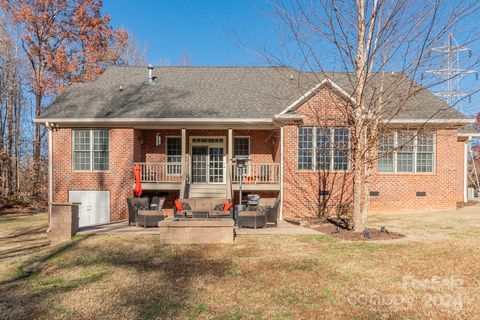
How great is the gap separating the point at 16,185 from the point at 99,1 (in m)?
16.9

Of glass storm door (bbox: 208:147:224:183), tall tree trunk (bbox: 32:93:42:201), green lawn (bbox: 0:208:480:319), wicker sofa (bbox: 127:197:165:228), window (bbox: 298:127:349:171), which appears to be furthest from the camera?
tall tree trunk (bbox: 32:93:42:201)

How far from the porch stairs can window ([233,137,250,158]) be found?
6.47ft

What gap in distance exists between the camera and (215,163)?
51.0ft

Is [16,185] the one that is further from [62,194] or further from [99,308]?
[99,308]

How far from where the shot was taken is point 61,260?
7.39 metres

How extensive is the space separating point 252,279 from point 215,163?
32.9ft

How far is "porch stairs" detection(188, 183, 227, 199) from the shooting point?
13.6m

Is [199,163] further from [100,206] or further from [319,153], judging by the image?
[319,153]

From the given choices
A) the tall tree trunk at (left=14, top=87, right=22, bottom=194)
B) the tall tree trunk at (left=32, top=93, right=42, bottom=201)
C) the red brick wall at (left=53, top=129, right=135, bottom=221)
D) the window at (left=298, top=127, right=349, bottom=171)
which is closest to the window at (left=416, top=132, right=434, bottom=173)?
the window at (left=298, top=127, right=349, bottom=171)

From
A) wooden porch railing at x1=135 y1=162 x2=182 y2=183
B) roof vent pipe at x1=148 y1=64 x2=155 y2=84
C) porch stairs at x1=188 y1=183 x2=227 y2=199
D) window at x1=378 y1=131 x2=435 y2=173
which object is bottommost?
porch stairs at x1=188 y1=183 x2=227 y2=199

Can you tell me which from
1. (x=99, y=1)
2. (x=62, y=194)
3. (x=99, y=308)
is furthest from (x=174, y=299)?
(x=99, y=1)

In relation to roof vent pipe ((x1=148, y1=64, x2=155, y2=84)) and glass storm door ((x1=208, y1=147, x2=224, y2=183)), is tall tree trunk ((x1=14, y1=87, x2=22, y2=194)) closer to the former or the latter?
roof vent pipe ((x1=148, y1=64, x2=155, y2=84))

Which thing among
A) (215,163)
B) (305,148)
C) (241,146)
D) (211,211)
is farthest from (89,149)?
(305,148)

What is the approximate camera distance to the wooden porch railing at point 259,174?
535 inches
